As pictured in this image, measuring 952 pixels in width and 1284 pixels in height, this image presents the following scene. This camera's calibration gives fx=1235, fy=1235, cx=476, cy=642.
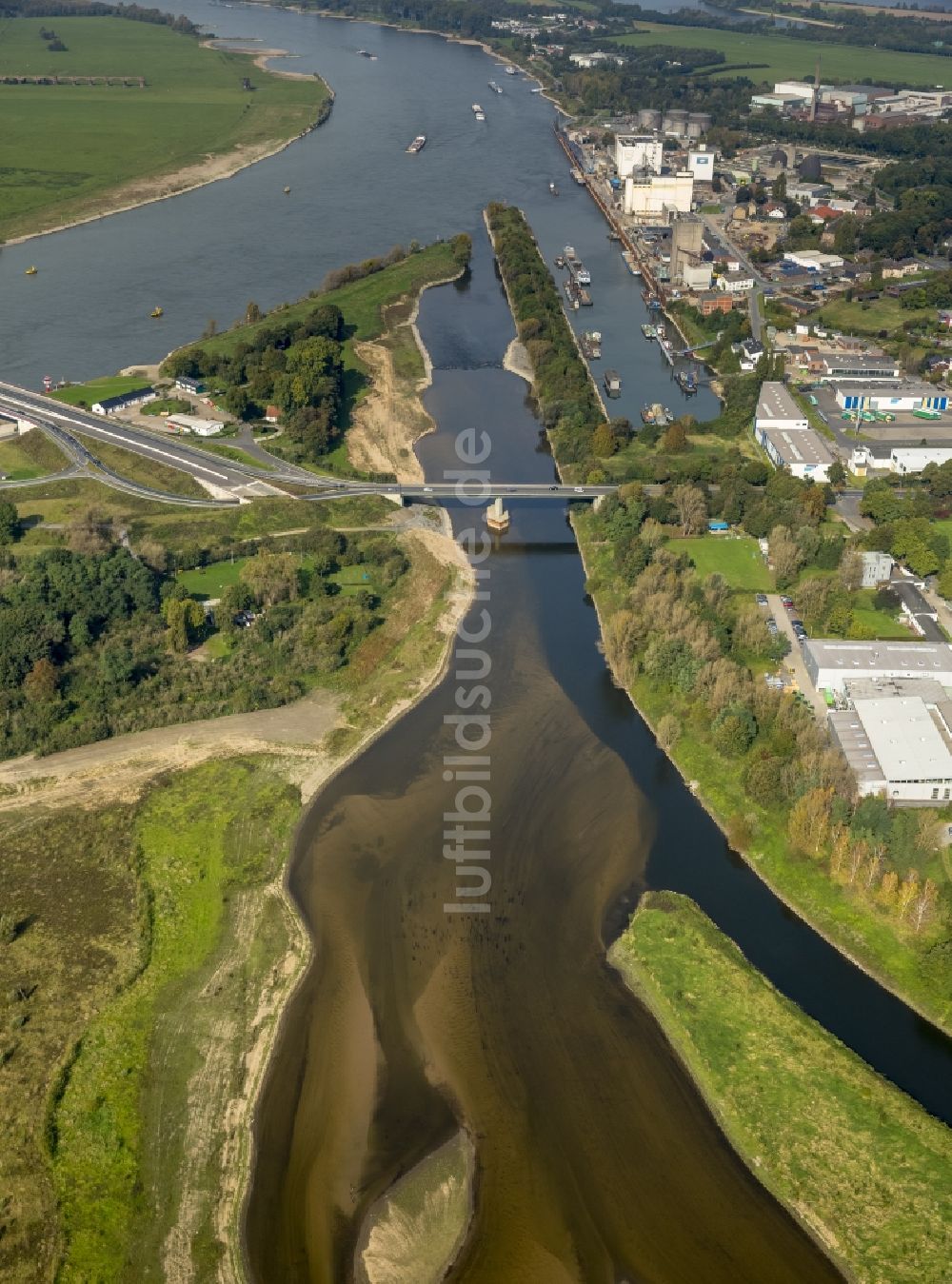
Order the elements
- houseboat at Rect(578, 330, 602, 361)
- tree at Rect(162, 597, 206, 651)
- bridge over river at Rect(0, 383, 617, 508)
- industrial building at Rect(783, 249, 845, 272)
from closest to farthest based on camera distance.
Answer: tree at Rect(162, 597, 206, 651)
bridge over river at Rect(0, 383, 617, 508)
houseboat at Rect(578, 330, 602, 361)
industrial building at Rect(783, 249, 845, 272)

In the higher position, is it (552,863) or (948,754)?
(948,754)

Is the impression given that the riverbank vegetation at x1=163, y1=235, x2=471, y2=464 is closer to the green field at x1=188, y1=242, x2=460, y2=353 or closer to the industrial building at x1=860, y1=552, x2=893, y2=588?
the green field at x1=188, y1=242, x2=460, y2=353

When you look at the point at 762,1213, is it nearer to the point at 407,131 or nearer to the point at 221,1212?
the point at 221,1212

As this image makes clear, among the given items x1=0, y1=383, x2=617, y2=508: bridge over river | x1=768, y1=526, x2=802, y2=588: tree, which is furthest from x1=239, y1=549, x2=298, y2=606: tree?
x1=768, y1=526, x2=802, y2=588: tree

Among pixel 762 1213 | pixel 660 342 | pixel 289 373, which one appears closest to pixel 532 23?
pixel 660 342

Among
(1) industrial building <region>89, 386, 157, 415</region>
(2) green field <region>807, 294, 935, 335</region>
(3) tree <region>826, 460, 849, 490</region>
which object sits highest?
(2) green field <region>807, 294, 935, 335</region>

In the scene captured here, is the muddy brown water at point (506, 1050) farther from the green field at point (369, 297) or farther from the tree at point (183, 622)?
the green field at point (369, 297)

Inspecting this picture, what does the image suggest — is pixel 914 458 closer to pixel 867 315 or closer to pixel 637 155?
pixel 867 315
